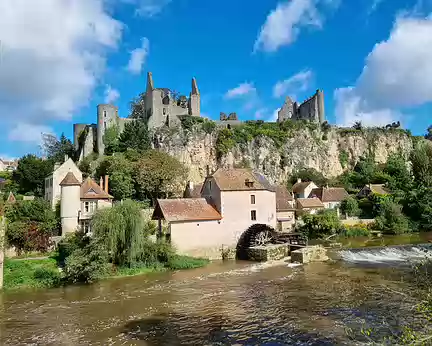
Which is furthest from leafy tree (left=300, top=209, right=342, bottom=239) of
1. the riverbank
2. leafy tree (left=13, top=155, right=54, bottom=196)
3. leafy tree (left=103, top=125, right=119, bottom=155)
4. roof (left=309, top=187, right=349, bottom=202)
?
leafy tree (left=13, top=155, right=54, bottom=196)

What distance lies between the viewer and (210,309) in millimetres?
15367

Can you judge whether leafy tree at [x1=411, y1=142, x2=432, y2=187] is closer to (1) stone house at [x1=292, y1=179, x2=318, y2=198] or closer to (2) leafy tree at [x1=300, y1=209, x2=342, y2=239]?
(1) stone house at [x1=292, y1=179, x2=318, y2=198]

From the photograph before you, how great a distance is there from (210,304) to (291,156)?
52436mm

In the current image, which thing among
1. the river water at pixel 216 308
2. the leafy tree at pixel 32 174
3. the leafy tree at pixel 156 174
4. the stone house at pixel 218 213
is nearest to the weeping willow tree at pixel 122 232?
the river water at pixel 216 308

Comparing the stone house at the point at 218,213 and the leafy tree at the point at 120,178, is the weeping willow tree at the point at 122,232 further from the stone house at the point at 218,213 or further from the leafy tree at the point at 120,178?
the leafy tree at the point at 120,178

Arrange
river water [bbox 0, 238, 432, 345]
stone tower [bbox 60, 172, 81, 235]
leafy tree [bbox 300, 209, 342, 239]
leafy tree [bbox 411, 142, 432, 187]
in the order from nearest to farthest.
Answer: river water [bbox 0, 238, 432, 345] < stone tower [bbox 60, 172, 81, 235] < leafy tree [bbox 300, 209, 342, 239] < leafy tree [bbox 411, 142, 432, 187]

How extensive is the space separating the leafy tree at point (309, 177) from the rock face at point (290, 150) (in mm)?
1300

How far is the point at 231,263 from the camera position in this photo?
87.1 feet

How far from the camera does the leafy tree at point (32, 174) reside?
1801 inches

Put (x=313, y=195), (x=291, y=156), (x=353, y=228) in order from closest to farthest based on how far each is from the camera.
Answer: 1. (x=353, y=228)
2. (x=313, y=195)
3. (x=291, y=156)

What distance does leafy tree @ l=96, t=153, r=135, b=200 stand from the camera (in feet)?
134

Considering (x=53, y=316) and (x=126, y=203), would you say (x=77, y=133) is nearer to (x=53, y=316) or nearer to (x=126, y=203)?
(x=126, y=203)

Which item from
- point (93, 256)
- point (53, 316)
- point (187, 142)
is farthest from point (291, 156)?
point (53, 316)

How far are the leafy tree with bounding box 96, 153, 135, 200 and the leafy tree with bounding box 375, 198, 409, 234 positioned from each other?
30.6 m
